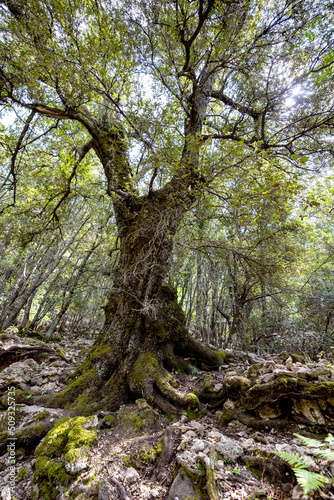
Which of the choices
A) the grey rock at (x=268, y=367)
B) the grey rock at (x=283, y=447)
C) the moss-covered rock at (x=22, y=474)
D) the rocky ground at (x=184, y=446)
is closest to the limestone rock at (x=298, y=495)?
the rocky ground at (x=184, y=446)

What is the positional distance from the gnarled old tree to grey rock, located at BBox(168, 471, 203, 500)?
3.94ft

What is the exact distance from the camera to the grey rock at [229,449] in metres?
2.00

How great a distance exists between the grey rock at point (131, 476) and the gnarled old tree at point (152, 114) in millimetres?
1014

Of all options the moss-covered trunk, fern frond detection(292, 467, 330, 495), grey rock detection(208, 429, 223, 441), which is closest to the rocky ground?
grey rock detection(208, 429, 223, 441)

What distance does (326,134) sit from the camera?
5.09 meters

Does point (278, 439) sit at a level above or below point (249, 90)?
below

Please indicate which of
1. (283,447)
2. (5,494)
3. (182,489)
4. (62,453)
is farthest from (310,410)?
(5,494)

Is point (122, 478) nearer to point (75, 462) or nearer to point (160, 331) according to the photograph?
point (75, 462)

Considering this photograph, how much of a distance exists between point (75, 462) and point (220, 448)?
5.17 ft

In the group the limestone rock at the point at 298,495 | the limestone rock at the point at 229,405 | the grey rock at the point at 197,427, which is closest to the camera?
the limestone rock at the point at 298,495

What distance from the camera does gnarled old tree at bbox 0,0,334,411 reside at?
3.57 metres

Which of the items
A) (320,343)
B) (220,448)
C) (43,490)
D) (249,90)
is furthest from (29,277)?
(320,343)

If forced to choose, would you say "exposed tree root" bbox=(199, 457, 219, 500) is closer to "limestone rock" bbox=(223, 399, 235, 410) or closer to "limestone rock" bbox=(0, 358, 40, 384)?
"limestone rock" bbox=(223, 399, 235, 410)

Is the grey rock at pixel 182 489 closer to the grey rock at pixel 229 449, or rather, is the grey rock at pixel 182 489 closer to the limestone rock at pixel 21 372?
the grey rock at pixel 229 449
